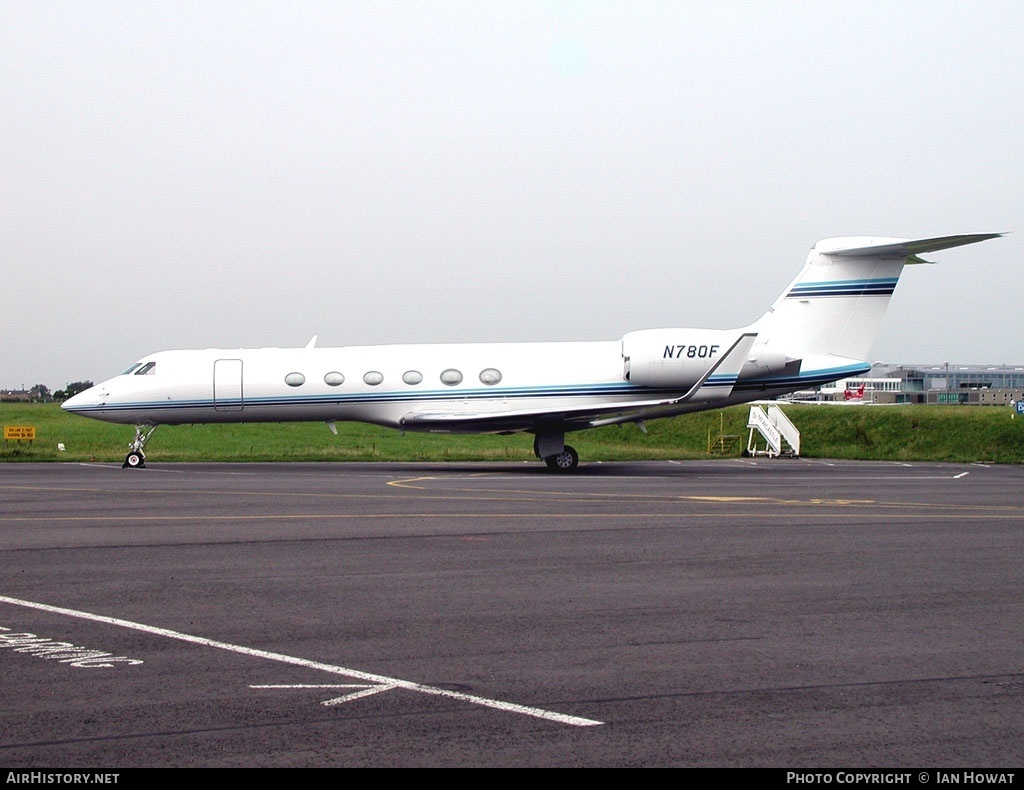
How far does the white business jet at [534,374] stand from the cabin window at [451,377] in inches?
1.0

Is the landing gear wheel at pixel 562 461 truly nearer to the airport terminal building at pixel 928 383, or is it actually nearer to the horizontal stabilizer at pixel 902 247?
the horizontal stabilizer at pixel 902 247

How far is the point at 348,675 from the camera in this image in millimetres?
6473

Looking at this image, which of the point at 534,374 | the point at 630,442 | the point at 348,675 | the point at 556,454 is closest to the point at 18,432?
the point at 534,374

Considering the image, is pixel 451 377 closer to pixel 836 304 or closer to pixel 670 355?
pixel 670 355

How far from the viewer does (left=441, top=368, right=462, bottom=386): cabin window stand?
88.4 feet

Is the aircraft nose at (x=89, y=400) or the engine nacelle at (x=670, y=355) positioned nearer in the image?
the engine nacelle at (x=670, y=355)

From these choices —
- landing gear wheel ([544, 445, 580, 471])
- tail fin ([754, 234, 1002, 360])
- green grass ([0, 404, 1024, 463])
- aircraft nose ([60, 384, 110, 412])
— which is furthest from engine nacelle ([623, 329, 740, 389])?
aircraft nose ([60, 384, 110, 412])

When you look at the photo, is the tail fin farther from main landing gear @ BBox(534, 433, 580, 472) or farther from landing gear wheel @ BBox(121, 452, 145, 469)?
landing gear wheel @ BBox(121, 452, 145, 469)

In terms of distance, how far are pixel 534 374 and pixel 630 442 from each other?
23.3 meters

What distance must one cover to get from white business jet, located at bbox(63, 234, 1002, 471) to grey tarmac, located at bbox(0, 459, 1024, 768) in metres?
10.6

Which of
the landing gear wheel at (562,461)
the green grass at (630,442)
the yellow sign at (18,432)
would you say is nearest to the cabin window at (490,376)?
the landing gear wheel at (562,461)

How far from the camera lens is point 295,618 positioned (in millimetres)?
8234

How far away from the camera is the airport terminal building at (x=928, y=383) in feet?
376

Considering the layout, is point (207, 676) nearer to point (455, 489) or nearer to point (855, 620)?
point (855, 620)
